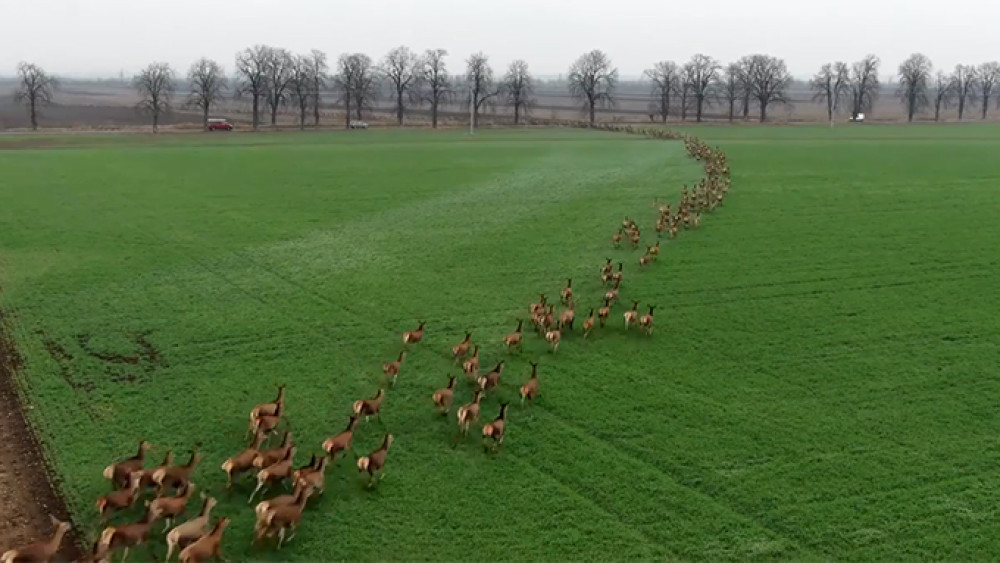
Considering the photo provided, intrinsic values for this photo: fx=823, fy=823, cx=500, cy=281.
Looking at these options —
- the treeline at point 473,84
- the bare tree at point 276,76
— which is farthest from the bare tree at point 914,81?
the bare tree at point 276,76

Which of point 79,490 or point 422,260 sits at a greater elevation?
point 422,260

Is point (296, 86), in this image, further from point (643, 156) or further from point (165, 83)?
point (643, 156)

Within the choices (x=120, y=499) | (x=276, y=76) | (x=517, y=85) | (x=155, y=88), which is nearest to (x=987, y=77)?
(x=517, y=85)

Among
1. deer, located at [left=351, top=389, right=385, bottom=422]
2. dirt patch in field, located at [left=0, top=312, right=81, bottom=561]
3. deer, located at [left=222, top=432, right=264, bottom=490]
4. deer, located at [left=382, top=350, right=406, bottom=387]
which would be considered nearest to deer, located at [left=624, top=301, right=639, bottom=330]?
deer, located at [left=382, top=350, right=406, bottom=387]

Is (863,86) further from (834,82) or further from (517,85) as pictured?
(517,85)

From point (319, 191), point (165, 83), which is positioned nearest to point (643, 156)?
point (319, 191)

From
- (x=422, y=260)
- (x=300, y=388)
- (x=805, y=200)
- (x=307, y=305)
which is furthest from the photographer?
(x=805, y=200)

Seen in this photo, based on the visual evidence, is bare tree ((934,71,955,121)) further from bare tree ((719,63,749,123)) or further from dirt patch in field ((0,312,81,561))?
dirt patch in field ((0,312,81,561))
